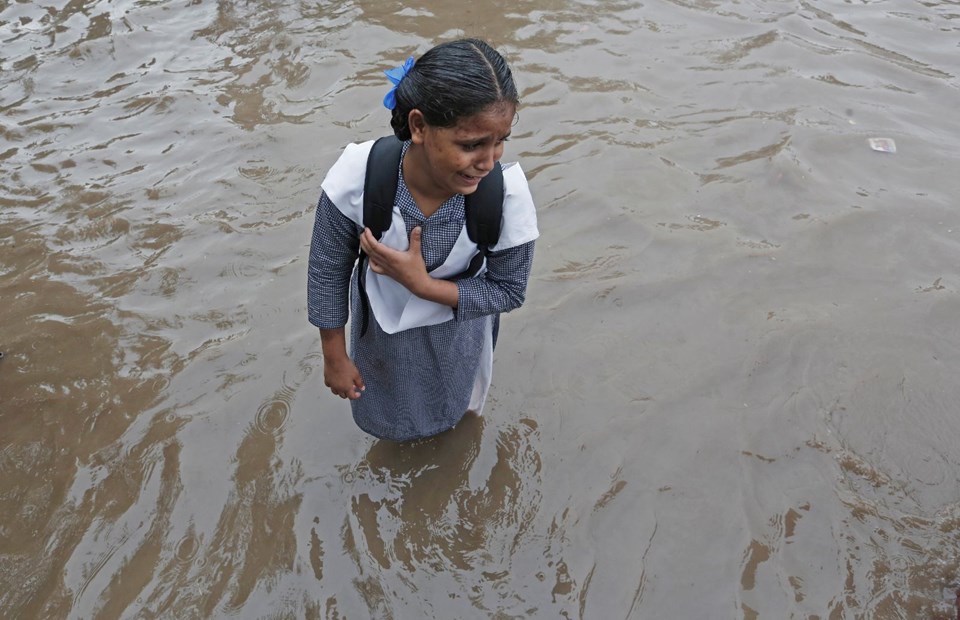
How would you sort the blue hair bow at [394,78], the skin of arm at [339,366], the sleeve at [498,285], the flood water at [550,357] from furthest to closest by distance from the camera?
the flood water at [550,357], the skin of arm at [339,366], the sleeve at [498,285], the blue hair bow at [394,78]

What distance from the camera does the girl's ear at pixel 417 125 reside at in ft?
6.23

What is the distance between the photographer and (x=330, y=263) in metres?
2.19

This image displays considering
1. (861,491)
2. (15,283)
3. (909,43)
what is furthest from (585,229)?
(909,43)

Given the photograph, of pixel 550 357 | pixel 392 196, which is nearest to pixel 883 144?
pixel 550 357

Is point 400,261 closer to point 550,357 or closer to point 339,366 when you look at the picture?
point 339,366

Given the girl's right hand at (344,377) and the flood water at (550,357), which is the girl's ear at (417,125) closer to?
the girl's right hand at (344,377)

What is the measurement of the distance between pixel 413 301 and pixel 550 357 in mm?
1206

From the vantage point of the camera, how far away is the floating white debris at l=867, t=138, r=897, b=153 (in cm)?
429

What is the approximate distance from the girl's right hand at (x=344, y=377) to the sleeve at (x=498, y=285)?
421mm

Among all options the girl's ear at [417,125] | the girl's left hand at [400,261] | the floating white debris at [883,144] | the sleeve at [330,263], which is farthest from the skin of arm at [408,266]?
the floating white debris at [883,144]

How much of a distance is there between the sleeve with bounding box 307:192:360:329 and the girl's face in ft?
1.04

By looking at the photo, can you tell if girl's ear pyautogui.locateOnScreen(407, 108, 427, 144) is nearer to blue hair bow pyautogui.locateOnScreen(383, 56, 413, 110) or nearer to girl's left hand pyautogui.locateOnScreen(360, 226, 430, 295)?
blue hair bow pyautogui.locateOnScreen(383, 56, 413, 110)

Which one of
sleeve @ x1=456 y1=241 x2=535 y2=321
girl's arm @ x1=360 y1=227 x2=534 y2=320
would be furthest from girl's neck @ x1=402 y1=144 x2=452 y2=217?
sleeve @ x1=456 y1=241 x2=535 y2=321

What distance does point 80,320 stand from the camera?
3463 millimetres
